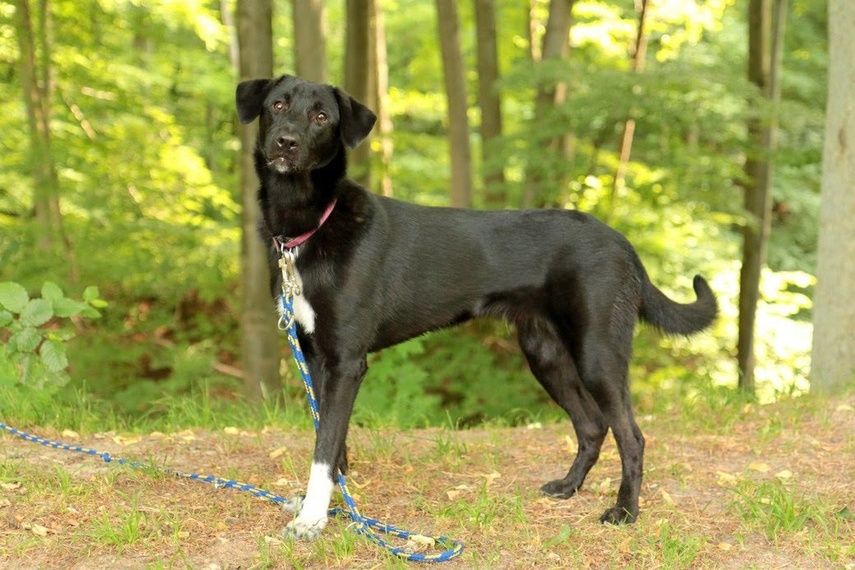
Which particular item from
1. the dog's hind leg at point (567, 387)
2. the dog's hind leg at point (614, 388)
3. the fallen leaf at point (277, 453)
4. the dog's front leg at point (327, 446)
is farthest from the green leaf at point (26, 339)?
the dog's hind leg at point (614, 388)

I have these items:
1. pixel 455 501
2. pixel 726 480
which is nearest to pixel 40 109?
pixel 455 501

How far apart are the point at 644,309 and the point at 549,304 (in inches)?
20.7

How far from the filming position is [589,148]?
10008mm

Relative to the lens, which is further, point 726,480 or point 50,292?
point 50,292

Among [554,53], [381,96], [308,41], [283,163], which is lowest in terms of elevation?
[283,163]

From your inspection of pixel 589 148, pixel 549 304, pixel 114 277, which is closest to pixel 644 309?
pixel 549 304

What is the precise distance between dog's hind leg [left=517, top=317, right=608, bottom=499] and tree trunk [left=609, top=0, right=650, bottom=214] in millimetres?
5529

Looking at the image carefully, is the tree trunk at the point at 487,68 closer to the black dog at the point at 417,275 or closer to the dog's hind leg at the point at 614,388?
the black dog at the point at 417,275

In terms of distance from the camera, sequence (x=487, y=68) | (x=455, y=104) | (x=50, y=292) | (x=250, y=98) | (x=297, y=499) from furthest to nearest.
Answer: (x=487, y=68) → (x=455, y=104) → (x=50, y=292) → (x=250, y=98) → (x=297, y=499)

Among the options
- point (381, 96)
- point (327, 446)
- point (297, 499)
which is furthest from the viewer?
point (381, 96)

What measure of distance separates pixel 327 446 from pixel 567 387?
142 cm

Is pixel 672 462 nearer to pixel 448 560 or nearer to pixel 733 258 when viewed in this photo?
pixel 448 560

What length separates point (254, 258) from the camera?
7.19m

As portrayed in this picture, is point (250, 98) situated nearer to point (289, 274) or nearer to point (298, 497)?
point (289, 274)
